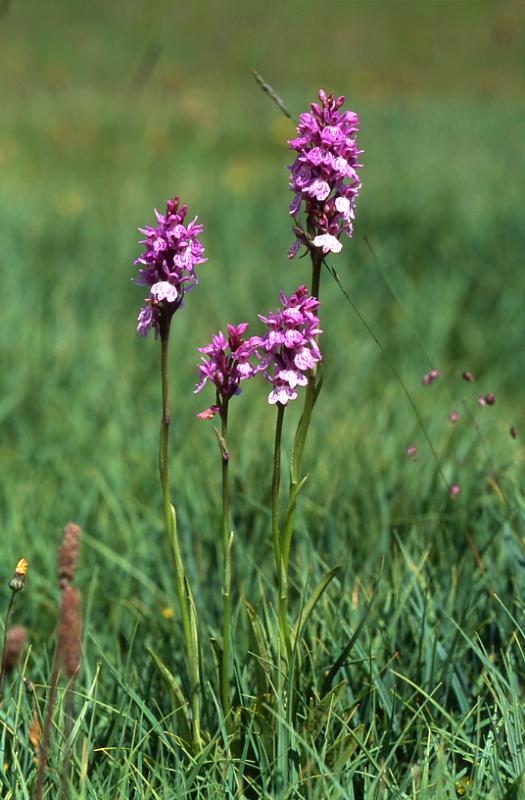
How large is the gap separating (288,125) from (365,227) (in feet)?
11.0

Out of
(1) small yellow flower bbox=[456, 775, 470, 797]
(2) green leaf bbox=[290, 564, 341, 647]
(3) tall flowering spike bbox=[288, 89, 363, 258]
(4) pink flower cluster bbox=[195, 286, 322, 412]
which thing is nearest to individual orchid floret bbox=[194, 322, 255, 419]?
(4) pink flower cluster bbox=[195, 286, 322, 412]

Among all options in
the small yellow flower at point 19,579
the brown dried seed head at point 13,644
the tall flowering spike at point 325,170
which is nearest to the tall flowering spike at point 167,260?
the tall flowering spike at point 325,170

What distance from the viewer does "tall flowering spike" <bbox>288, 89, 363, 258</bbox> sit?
1079 millimetres

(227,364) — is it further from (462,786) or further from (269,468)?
(269,468)

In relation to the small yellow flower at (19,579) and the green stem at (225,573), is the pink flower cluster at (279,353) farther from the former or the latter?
the small yellow flower at (19,579)

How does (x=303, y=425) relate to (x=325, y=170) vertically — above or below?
below

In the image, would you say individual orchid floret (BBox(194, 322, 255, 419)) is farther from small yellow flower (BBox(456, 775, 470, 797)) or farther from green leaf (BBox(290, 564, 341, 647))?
small yellow flower (BBox(456, 775, 470, 797))

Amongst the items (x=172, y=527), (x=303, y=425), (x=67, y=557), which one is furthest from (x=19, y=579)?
(x=303, y=425)

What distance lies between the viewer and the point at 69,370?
3047mm

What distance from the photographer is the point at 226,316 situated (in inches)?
142

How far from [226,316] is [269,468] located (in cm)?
148

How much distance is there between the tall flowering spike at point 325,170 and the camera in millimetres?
1079

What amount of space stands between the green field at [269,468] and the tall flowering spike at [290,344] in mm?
325

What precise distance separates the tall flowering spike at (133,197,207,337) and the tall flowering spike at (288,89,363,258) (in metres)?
0.13
